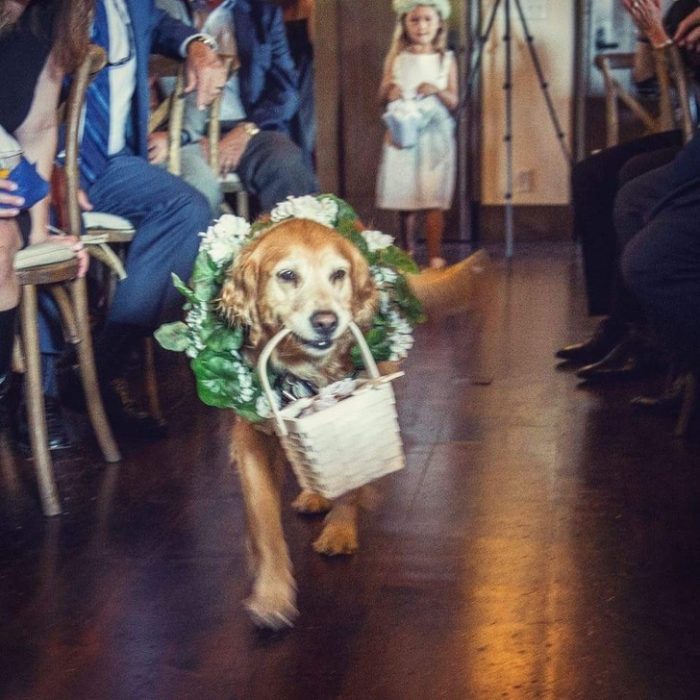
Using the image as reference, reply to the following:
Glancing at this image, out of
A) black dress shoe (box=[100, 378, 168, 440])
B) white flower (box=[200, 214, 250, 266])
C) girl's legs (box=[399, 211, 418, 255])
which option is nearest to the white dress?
girl's legs (box=[399, 211, 418, 255])

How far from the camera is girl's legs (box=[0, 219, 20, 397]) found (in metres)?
2.27

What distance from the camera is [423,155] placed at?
20.3 feet

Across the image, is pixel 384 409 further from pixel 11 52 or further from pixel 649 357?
pixel 649 357

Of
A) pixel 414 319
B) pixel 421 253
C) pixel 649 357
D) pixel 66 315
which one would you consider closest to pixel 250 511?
pixel 414 319

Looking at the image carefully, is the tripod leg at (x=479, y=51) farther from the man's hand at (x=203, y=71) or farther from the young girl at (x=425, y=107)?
the man's hand at (x=203, y=71)

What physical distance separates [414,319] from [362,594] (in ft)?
1.79

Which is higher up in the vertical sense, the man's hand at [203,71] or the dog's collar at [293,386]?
the man's hand at [203,71]

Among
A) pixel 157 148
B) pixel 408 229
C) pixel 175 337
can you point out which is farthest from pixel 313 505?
pixel 408 229

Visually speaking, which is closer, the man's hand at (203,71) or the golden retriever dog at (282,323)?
the golden retriever dog at (282,323)

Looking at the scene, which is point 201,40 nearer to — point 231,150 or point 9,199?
point 231,150

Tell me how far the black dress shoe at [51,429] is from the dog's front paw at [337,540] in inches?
39.7

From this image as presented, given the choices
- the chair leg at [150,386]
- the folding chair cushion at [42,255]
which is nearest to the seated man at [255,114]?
the chair leg at [150,386]

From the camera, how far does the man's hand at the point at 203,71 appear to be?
10.4 feet

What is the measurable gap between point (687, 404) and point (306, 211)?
48.3 inches
